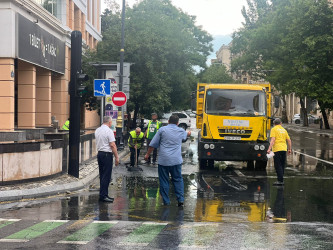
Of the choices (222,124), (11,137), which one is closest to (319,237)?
(222,124)

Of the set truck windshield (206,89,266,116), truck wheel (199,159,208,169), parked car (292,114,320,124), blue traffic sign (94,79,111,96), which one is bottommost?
truck wheel (199,159,208,169)

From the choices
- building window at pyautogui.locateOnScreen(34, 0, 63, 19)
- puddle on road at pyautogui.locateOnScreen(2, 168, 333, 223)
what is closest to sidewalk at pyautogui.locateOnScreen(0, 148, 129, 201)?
puddle on road at pyautogui.locateOnScreen(2, 168, 333, 223)

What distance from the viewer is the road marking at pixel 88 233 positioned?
7141 mm

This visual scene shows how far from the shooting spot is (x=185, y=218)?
351 inches

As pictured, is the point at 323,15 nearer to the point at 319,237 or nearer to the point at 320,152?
the point at 320,152

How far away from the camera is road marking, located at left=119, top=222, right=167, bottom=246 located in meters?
7.07

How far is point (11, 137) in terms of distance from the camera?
21453mm

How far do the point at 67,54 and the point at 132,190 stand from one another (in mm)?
22677

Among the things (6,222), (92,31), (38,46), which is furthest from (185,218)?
(92,31)

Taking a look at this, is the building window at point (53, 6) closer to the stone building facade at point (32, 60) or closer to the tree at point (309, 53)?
the stone building facade at point (32, 60)

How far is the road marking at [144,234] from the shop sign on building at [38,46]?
16.2 metres

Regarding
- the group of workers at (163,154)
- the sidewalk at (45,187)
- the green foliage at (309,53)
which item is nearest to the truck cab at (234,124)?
the sidewalk at (45,187)

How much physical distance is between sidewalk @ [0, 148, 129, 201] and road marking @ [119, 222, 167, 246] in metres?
3.62

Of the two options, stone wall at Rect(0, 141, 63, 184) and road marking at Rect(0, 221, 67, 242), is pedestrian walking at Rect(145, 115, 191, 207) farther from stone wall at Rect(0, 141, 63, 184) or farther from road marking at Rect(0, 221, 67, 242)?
stone wall at Rect(0, 141, 63, 184)
